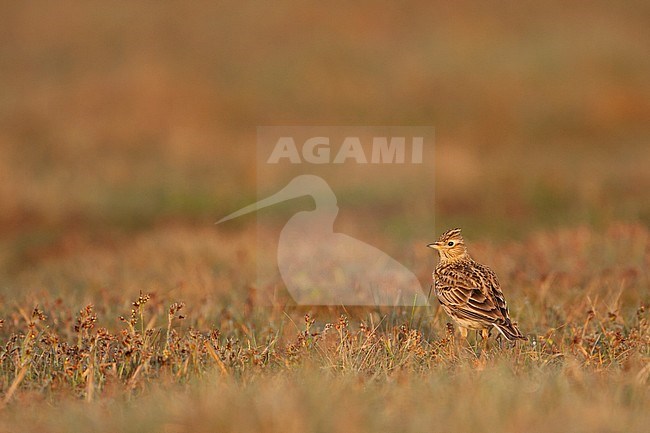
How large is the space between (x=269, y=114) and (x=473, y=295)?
15548mm

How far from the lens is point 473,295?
6.72 m

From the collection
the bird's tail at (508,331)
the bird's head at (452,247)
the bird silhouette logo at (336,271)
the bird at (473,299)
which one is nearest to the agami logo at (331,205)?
the bird silhouette logo at (336,271)

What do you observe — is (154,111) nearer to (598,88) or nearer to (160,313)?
(598,88)

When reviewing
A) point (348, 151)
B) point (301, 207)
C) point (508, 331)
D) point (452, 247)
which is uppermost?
point (348, 151)

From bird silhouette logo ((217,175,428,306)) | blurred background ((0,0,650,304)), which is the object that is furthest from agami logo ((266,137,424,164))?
bird silhouette logo ((217,175,428,306))

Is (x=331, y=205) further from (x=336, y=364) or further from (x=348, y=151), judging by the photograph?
(x=336, y=364)

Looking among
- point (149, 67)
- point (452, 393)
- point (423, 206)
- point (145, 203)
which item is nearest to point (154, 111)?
point (149, 67)

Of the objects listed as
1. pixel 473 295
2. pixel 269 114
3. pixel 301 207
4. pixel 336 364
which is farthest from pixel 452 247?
pixel 269 114

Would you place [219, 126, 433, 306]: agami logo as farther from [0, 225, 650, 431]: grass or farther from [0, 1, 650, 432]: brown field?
[0, 225, 650, 431]: grass

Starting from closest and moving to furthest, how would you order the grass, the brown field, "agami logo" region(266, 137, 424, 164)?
1. the grass
2. the brown field
3. "agami logo" region(266, 137, 424, 164)

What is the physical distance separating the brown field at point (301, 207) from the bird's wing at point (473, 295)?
0.24 meters

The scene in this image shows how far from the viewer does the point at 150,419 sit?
459 centimetres

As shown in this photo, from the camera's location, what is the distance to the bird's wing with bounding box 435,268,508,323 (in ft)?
21.6

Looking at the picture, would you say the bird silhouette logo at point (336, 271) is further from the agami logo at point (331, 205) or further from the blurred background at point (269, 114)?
the blurred background at point (269, 114)
